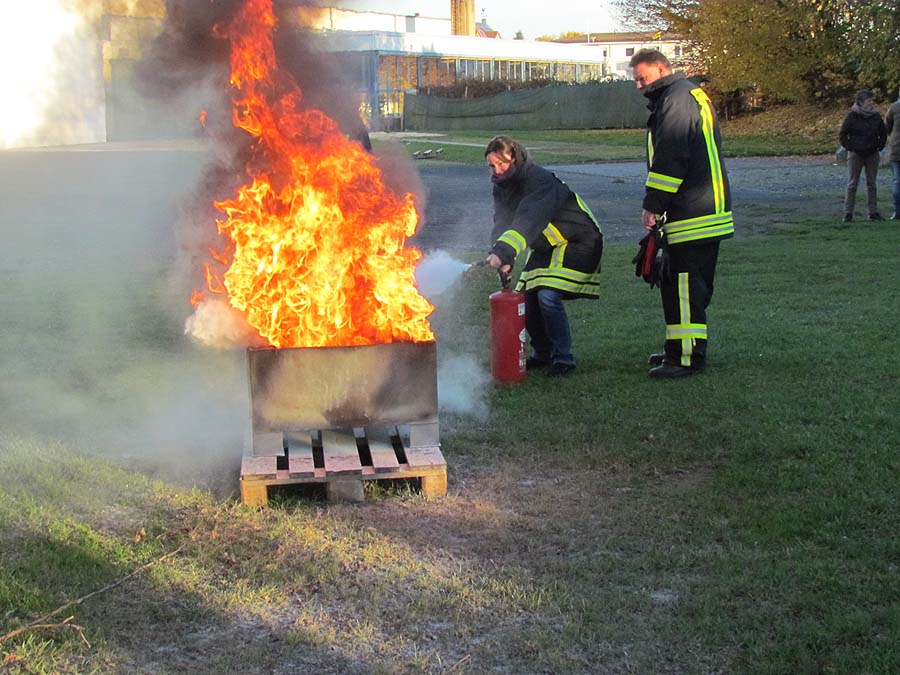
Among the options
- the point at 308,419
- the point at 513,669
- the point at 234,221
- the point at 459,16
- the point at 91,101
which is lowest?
the point at 513,669

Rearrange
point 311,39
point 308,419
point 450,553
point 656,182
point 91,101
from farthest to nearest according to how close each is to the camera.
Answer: point 91,101 → point 656,182 → point 311,39 → point 308,419 → point 450,553

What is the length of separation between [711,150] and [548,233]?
112 centimetres

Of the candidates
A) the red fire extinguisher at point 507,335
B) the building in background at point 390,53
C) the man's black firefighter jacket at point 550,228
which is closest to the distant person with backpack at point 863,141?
the building in background at point 390,53

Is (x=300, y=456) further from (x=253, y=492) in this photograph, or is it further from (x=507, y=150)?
(x=507, y=150)

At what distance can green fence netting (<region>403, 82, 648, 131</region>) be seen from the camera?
4103 cm

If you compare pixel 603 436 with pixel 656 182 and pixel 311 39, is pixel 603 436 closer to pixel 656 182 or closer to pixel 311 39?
pixel 656 182

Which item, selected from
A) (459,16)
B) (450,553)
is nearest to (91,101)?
(450,553)

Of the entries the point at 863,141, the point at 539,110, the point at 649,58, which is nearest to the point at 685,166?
the point at 649,58

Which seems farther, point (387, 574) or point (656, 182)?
point (656, 182)

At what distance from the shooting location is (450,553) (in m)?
4.00

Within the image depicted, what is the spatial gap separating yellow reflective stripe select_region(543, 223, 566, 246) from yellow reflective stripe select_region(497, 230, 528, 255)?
39cm

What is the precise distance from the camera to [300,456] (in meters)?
4.72

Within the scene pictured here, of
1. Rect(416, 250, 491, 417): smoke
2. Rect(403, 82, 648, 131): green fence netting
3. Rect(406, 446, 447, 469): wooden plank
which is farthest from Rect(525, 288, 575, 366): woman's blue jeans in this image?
Rect(403, 82, 648, 131): green fence netting

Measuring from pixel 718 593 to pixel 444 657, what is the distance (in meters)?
1.02
